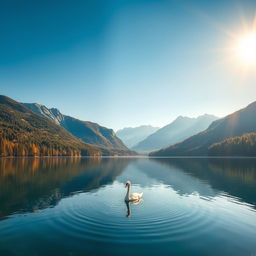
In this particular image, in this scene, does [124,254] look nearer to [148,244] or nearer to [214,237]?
[148,244]

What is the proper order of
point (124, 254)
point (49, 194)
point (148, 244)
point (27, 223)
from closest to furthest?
point (124, 254) < point (148, 244) < point (27, 223) < point (49, 194)

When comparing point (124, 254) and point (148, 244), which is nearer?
point (124, 254)

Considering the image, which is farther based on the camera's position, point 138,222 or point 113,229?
point 138,222

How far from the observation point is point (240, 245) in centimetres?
1920

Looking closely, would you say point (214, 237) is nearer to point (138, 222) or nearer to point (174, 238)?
point (174, 238)

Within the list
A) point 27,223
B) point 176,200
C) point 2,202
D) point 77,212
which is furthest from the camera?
point 176,200

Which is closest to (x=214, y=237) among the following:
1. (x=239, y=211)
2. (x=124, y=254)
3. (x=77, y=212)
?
(x=124, y=254)

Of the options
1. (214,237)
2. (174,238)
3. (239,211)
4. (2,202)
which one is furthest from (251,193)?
(2,202)

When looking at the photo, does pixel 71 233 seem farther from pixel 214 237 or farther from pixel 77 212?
pixel 214 237

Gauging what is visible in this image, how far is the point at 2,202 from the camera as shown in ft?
111

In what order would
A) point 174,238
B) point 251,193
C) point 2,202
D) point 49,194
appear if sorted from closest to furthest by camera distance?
point 174,238 → point 2,202 → point 49,194 → point 251,193

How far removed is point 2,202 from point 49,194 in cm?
908

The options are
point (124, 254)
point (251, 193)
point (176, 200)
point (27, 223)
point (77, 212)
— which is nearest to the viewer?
point (124, 254)

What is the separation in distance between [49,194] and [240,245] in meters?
34.3
